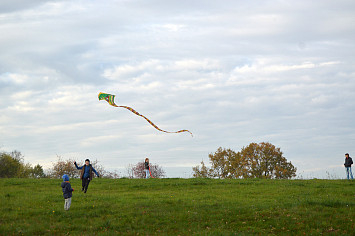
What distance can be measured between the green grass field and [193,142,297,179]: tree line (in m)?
54.2

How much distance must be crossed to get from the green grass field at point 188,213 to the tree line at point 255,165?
2132 inches

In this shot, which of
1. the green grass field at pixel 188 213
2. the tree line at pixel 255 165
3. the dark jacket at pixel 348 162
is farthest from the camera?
the tree line at pixel 255 165

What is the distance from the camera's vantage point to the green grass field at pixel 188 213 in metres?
16.9

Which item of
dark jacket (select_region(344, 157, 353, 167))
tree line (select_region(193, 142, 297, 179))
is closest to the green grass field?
dark jacket (select_region(344, 157, 353, 167))

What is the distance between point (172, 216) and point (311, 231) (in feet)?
21.3

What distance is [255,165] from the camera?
8206 centimetres

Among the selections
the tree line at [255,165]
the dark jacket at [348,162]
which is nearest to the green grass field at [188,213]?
the dark jacket at [348,162]

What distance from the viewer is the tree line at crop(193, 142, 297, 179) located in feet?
265

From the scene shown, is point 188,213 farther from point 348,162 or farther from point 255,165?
point 255,165

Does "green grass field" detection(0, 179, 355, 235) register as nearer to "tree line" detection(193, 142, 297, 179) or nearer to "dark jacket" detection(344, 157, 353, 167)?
"dark jacket" detection(344, 157, 353, 167)

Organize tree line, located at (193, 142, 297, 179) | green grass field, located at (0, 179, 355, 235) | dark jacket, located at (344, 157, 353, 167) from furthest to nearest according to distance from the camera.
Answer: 1. tree line, located at (193, 142, 297, 179)
2. dark jacket, located at (344, 157, 353, 167)
3. green grass field, located at (0, 179, 355, 235)

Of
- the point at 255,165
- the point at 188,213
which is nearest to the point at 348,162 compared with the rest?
the point at 188,213

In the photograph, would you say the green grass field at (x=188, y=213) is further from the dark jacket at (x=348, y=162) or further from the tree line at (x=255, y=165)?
the tree line at (x=255, y=165)

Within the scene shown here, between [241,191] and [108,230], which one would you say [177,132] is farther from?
[108,230]
